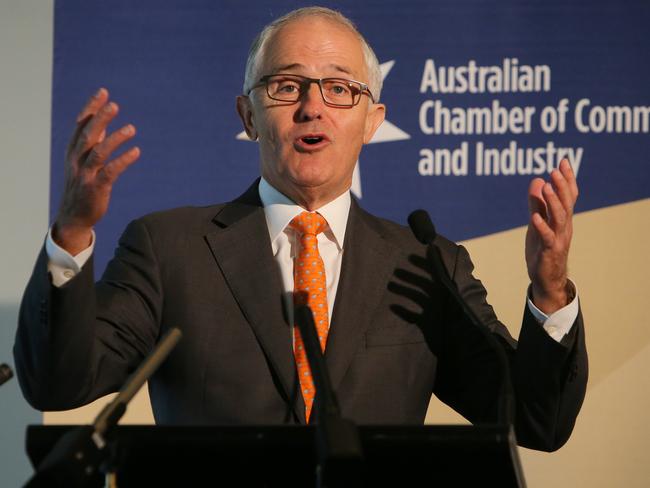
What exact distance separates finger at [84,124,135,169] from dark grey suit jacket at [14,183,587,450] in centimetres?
45

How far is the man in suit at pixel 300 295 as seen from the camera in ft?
5.88

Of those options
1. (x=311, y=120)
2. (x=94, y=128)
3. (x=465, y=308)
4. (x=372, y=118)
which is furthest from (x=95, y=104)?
(x=372, y=118)

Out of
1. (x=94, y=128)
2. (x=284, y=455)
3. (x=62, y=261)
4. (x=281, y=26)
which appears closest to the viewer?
(x=284, y=455)

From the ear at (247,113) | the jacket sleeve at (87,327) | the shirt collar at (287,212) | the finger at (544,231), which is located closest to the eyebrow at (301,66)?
the ear at (247,113)

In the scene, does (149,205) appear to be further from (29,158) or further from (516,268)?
(516,268)

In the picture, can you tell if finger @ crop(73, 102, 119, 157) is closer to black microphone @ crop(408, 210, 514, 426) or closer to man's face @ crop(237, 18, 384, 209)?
black microphone @ crop(408, 210, 514, 426)

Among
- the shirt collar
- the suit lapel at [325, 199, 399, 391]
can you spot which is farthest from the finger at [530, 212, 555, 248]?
the shirt collar

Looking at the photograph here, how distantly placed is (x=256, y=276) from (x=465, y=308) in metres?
0.69

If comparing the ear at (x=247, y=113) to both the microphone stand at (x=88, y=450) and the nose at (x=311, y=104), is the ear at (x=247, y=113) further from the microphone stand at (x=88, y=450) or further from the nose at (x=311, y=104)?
the microphone stand at (x=88, y=450)

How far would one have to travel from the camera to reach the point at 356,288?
2.16 metres

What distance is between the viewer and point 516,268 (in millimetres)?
3066

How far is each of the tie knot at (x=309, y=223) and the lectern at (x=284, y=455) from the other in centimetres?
100

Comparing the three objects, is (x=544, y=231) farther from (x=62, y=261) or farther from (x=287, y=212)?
(x=62, y=261)

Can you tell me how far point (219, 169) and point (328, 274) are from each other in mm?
1075
